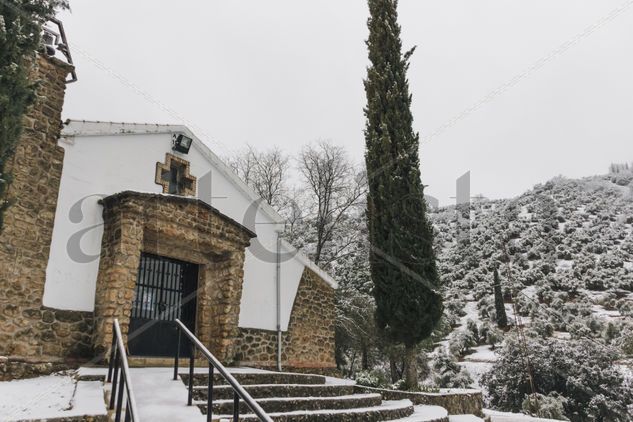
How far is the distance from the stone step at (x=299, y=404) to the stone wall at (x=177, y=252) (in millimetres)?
2734

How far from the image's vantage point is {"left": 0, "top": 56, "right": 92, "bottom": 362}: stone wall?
650 centimetres

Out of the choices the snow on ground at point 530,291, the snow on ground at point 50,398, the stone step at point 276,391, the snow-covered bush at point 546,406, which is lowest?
the snow-covered bush at point 546,406

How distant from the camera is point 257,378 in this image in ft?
22.8

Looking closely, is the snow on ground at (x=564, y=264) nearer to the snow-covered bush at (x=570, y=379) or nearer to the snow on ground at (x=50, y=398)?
the snow-covered bush at (x=570, y=379)

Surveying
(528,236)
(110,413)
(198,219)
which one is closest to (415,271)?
(198,219)

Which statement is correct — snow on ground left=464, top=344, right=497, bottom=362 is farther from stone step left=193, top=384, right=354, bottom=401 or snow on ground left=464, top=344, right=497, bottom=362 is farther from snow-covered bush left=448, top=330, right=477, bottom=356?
stone step left=193, top=384, right=354, bottom=401

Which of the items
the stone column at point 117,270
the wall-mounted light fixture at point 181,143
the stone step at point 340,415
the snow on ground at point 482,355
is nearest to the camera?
the stone step at point 340,415

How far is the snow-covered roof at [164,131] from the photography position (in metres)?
7.76

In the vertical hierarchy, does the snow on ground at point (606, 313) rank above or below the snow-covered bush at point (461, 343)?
above

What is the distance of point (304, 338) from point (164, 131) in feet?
19.6

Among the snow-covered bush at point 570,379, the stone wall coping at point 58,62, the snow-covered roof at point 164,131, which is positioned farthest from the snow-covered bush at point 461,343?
the stone wall coping at point 58,62

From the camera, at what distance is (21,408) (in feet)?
14.4

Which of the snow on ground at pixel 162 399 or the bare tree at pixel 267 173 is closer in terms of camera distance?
the snow on ground at pixel 162 399

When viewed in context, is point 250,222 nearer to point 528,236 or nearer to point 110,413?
point 110,413
